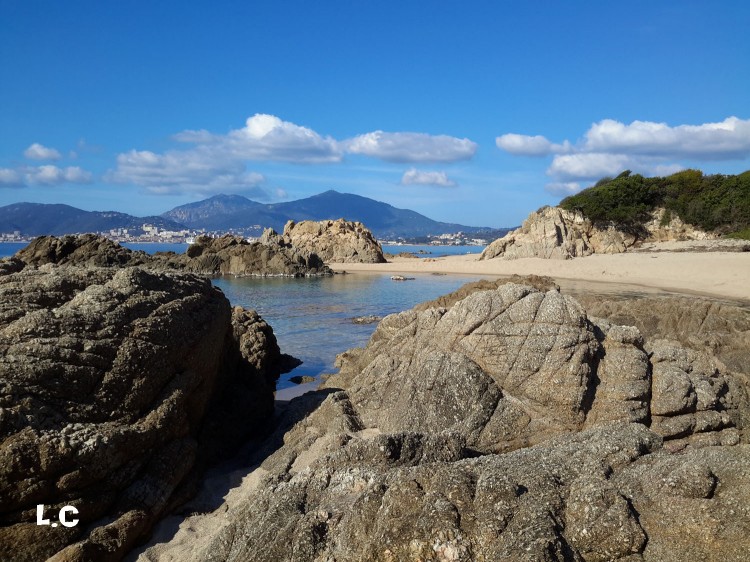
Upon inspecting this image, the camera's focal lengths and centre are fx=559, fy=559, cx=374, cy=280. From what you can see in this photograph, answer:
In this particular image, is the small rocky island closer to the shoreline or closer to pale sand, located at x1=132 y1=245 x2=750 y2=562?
pale sand, located at x1=132 y1=245 x2=750 y2=562

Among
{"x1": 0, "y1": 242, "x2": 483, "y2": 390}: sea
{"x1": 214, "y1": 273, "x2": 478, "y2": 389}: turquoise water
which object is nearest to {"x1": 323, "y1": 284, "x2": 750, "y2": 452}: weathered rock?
{"x1": 0, "y1": 242, "x2": 483, "y2": 390}: sea

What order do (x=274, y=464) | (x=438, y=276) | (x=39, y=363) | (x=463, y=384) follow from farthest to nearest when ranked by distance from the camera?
(x=438, y=276)
(x=463, y=384)
(x=274, y=464)
(x=39, y=363)

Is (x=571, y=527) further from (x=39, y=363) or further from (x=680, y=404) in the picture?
(x=39, y=363)

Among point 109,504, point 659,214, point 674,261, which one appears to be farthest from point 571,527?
point 659,214

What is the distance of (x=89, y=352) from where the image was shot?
6016mm

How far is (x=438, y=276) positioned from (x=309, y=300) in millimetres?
A: 19361

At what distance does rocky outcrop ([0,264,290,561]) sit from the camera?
5020 millimetres

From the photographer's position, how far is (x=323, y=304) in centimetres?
2992

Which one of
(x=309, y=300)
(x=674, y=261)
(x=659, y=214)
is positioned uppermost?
(x=659, y=214)

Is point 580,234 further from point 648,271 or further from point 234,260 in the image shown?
point 234,260

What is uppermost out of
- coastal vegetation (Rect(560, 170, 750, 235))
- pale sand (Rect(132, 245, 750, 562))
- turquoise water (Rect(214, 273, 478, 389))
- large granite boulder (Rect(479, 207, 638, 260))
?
coastal vegetation (Rect(560, 170, 750, 235))

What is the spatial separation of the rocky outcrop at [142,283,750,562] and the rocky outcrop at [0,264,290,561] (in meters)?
0.66

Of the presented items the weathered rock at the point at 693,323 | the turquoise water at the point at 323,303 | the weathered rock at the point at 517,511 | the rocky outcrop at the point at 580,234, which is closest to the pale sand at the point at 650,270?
the rocky outcrop at the point at 580,234

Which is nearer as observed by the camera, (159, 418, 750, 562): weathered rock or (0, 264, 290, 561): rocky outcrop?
(159, 418, 750, 562): weathered rock
